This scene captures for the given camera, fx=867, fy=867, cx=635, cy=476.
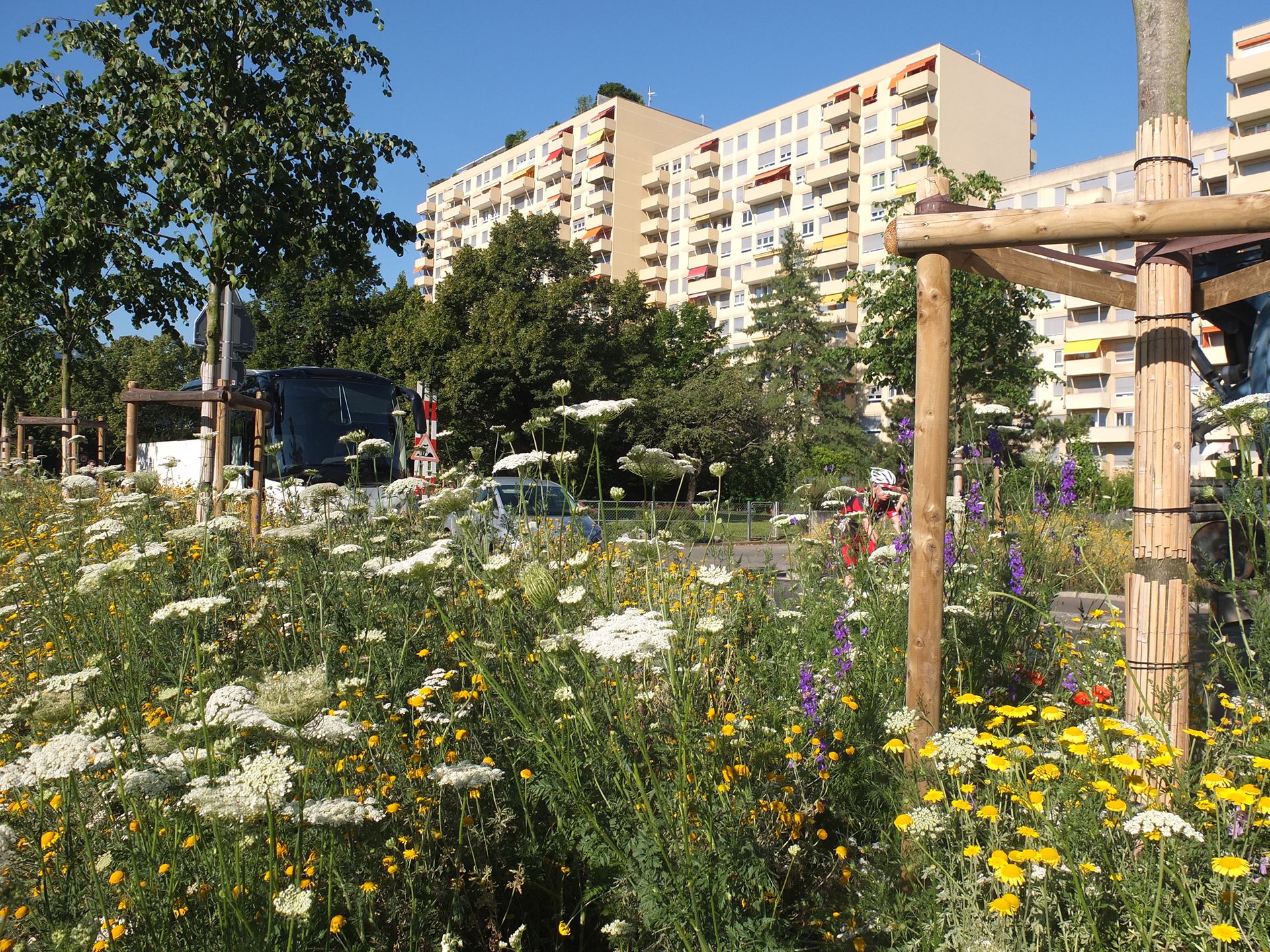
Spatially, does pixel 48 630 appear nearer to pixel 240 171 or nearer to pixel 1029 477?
pixel 240 171

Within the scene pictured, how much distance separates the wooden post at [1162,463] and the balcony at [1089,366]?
184ft

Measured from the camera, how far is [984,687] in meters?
3.50

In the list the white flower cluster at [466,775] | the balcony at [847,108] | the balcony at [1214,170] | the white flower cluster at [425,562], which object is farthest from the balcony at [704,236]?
the white flower cluster at [466,775]

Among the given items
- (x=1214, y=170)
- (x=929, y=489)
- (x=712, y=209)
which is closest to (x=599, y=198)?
(x=712, y=209)

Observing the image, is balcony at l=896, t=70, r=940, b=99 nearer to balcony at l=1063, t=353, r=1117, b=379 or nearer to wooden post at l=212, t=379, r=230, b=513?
balcony at l=1063, t=353, r=1117, b=379

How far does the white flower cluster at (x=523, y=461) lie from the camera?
12.5 feet

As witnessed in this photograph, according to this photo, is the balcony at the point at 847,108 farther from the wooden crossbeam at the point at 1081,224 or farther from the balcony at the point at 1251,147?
the wooden crossbeam at the point at 1081,224

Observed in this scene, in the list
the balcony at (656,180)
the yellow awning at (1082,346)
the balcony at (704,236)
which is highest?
the balcony at (656,180)

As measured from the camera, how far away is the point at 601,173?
221 ft

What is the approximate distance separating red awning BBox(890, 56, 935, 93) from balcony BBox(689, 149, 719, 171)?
14737mm

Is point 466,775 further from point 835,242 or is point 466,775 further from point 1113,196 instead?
point 835,242

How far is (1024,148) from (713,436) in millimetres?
35215

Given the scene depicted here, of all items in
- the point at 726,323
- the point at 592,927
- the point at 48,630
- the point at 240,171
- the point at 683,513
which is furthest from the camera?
the point at 726,323

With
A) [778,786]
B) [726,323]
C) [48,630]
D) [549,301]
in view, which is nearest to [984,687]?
[778,786]
